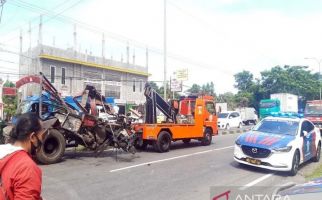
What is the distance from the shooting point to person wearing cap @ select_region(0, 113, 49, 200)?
229 cm

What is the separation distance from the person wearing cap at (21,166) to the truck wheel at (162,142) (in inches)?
448

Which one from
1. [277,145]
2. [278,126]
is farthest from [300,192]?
[278,126]

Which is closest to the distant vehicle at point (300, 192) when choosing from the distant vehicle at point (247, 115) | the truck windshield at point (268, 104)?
the truck windshield at point (268, 104)

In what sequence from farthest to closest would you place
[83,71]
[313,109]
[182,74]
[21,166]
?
[182,74] < [83,71] < [313,109] < [21,166]

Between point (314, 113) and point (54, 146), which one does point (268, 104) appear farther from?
point (54, 146)

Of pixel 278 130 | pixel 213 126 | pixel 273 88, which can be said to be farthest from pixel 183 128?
pixel 273 88

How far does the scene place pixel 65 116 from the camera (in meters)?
11.9

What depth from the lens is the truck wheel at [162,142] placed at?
1380cm

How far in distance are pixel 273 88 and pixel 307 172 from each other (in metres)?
53.3

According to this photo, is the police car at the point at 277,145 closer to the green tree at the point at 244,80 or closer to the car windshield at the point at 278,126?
the car windshield at the point at 278,126

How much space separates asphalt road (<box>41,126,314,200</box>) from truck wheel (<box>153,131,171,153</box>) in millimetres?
921

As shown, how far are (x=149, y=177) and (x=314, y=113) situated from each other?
17766mm

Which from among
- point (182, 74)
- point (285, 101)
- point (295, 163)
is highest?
point (182, 74)

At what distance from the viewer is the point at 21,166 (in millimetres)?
2314
